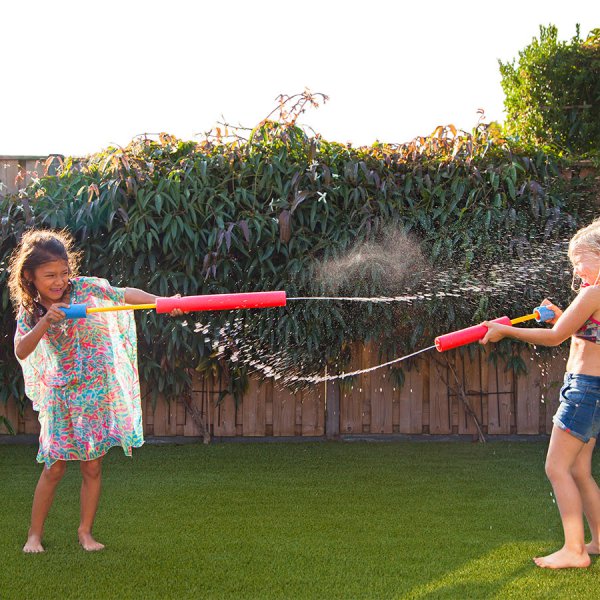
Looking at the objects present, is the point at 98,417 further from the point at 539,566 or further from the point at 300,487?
the point at 539,566

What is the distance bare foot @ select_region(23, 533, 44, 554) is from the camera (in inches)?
131

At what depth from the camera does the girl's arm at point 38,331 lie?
10.3 feet

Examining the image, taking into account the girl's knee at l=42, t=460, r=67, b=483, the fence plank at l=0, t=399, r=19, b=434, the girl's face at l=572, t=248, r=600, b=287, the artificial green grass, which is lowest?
the artificial green grass

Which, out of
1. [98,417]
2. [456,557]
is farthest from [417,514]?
[98,417]

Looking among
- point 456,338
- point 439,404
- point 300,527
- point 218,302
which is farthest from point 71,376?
point 439,404

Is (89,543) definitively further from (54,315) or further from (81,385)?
(54,315)

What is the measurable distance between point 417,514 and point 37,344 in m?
1.79

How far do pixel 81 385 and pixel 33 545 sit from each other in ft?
A: 2.05

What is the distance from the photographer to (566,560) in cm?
308

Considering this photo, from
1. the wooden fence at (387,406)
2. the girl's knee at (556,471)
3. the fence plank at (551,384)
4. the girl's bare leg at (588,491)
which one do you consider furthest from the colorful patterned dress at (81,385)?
the fence plank at (551,384)

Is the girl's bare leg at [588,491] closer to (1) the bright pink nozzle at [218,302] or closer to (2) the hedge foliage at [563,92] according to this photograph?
(1) the bright pink nozzle at [218,302]

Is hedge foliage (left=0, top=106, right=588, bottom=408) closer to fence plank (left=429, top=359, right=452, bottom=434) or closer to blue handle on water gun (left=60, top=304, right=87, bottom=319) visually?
fence plank (left=429, top=359, right=452, bottom=434)

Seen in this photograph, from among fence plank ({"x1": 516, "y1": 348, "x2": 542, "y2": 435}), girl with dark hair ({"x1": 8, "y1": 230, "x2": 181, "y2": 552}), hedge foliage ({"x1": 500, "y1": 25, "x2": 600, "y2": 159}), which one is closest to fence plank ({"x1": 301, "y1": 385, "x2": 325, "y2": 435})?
fence plank ({"x1": 516, "y1": 348, "x2": 542, "y2": 435})

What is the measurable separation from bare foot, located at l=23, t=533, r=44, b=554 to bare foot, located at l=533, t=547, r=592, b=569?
6.03ft
